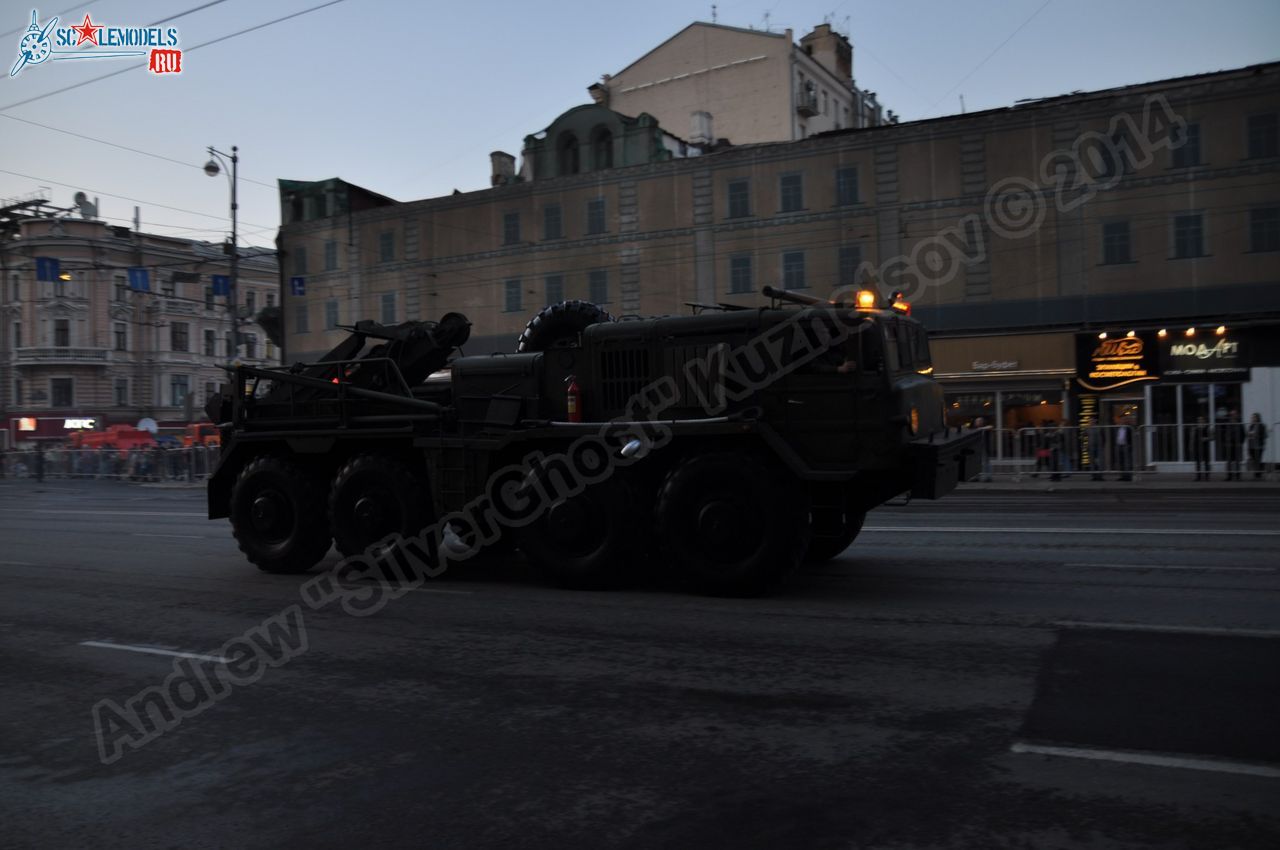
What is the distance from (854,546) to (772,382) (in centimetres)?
414

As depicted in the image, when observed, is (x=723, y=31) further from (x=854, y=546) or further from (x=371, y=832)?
(x=371, y=832)

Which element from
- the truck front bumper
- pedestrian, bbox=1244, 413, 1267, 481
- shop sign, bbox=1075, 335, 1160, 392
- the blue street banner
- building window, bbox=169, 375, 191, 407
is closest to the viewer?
the truck front bumper

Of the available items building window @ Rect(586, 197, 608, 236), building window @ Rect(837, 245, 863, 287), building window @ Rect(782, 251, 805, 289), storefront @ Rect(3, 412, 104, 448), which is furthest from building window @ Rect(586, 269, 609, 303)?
storefront @ Rect(3, 412, 104, 448)

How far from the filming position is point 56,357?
62.6m

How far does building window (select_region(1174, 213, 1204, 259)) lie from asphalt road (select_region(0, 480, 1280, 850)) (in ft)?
78.9

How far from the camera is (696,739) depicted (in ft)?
16.9

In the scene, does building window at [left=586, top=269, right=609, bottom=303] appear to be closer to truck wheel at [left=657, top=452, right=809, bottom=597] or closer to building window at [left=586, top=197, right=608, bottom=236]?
building window at [left=586, top=197, right=608, bottom=236]

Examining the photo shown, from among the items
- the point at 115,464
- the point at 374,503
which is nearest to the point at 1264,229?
the point at 374,503

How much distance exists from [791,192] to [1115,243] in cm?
1113

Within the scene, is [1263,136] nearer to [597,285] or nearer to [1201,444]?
[1201,444]

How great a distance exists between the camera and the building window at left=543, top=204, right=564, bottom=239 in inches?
1577

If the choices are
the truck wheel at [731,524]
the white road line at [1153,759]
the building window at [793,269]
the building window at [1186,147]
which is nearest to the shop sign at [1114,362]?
the building window at [1186,147]

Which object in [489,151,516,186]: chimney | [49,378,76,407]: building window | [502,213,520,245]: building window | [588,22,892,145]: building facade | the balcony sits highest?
[588,22,892,145]: building facade

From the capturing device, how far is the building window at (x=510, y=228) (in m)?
40.9
